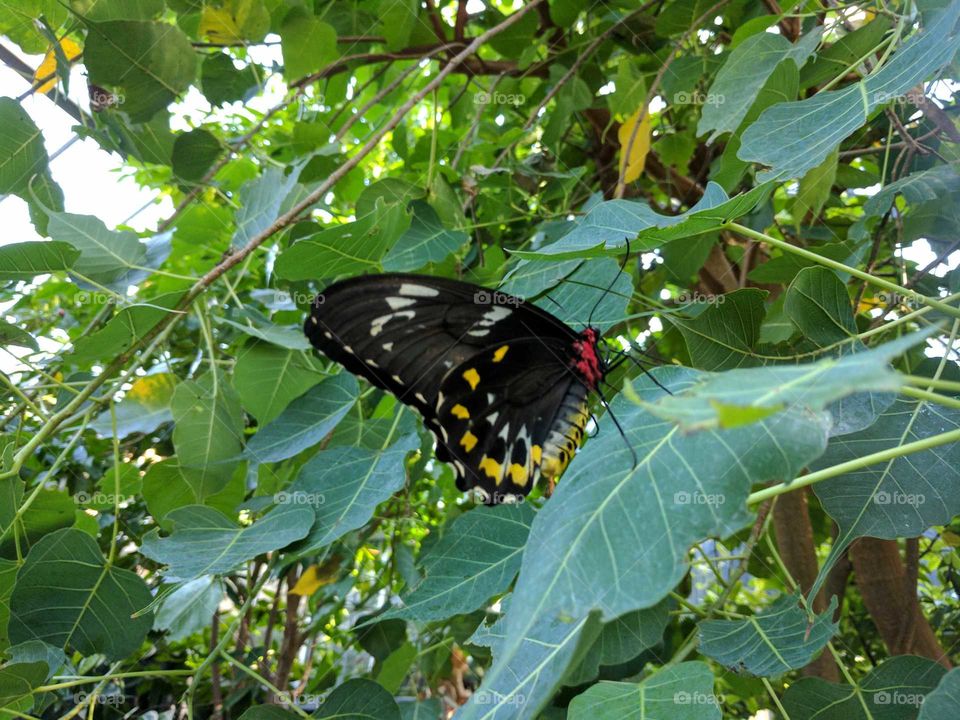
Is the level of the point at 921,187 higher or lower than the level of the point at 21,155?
lower

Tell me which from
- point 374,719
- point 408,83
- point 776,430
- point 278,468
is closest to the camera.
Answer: point 776,430

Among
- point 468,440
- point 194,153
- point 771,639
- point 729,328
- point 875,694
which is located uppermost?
point 194,153

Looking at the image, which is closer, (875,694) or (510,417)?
(875,694)

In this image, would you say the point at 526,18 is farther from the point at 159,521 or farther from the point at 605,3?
the point at 159,521

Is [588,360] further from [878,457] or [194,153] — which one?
[194,153]

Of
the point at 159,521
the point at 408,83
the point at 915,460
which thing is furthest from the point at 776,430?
the point at 408,83

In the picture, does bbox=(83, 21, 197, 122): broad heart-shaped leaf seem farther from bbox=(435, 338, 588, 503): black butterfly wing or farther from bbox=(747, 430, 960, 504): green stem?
bbox=(747, 430, 960, 504): green stem

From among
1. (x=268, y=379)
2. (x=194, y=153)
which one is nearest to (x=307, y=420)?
(x=268, y=379)

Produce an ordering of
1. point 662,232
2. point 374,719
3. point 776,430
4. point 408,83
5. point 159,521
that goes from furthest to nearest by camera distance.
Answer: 1. point 408,83
2. point 159,521
3. point 374,719
4. point 662,232
5. point 776,430
